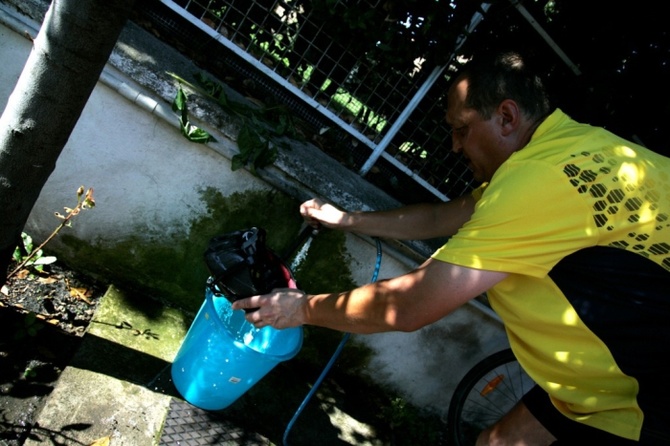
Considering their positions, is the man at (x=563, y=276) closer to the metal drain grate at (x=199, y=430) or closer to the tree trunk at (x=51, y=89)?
the metal drain grate at (x=199, y=430)

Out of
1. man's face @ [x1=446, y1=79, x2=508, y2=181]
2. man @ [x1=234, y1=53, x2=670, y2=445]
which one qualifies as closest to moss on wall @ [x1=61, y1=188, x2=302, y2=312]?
man @ [x1=234, y1=53, x2=670, y2=445]

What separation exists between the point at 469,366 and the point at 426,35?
7.49ft

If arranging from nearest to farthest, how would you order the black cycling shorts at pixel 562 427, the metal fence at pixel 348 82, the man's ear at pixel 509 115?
the black cycling shorts at pixel 562 427 → the man's ear at pixel 509 115 → the metal fence at pixel 348 82

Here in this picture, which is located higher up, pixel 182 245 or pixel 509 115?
pixel 509 115

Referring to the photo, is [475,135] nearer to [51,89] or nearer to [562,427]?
[562,427]

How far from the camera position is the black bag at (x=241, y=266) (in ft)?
7.92

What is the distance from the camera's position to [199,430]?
2.71 meters

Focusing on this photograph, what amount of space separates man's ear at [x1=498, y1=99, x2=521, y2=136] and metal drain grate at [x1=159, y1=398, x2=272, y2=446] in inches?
80.4

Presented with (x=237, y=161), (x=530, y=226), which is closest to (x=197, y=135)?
(x=237, y=161)

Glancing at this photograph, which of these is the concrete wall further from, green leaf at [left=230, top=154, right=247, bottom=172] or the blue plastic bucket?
the blue plastic bucket

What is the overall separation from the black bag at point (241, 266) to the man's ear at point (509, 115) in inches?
48.8

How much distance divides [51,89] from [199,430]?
177 cm

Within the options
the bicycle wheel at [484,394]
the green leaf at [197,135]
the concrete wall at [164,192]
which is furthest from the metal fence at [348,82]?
the bicycle wheel at [484,394]

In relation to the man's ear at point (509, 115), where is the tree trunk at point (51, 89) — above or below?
below
